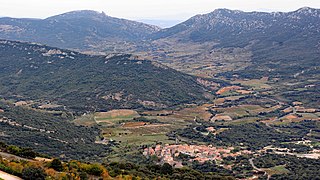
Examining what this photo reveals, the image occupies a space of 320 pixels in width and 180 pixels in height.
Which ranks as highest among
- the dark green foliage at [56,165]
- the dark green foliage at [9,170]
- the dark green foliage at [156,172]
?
the dark green foliage at [9,170]

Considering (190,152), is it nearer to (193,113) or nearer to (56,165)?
(56,165)

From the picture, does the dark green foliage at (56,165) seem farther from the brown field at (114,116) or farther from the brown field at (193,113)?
the brown field at (193,113)

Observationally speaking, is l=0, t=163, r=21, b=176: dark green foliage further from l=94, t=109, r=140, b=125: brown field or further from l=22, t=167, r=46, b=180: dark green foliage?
l=94, t=109, r=140, b=125: brown field

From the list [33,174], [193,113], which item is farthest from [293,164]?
[193,113]

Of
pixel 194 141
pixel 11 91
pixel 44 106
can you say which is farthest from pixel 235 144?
pixel 11 91

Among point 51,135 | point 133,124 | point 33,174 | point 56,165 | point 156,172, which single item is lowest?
point 133,124

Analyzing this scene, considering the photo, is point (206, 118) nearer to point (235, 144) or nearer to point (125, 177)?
point (235, 144)

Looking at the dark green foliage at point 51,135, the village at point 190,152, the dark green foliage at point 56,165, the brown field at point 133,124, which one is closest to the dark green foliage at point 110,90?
the brown field at point 133,124

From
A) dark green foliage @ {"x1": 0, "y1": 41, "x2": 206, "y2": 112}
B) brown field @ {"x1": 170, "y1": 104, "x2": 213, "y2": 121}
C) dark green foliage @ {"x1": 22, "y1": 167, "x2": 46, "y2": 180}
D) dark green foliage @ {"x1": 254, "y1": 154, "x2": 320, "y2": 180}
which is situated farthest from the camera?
dark green foliage @ {"x1": 0, "y1": 41, "x2": 206, "y2": 112}

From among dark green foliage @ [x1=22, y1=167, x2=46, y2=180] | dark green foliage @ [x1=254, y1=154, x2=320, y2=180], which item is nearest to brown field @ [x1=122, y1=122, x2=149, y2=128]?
dark green foliage @ [x1=254, y1=154, x2=320, y2=180]
